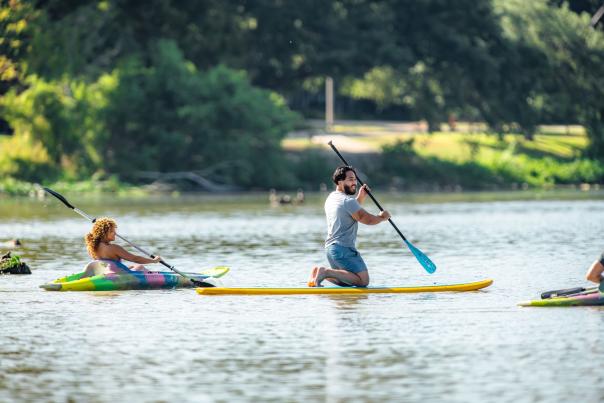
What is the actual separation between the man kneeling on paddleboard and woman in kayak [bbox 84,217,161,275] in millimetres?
2671

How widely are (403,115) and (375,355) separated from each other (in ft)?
326

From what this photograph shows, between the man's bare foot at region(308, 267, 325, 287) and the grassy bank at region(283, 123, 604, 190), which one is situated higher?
the grassy bank at region(283, 123, 604, 190)

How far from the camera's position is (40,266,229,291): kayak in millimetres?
21812

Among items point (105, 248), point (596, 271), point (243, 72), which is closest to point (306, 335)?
point (596, 271)

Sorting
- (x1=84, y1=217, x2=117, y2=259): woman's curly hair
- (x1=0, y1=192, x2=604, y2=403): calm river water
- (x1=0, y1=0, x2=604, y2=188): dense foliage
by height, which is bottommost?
(x1=0, y1=192, x2=604, y2=403): calm river water

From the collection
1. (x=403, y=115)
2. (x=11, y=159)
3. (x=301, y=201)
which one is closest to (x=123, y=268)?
(x=301, y=201)

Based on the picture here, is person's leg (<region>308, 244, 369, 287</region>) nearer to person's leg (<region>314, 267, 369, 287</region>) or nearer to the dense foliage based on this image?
person's leg (<region>314, 267, 369, 287</region>)

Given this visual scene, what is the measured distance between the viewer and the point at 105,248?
72.2ft

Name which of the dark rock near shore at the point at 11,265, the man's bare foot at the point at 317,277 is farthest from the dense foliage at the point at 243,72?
the man's bare foot at the point at 317,277

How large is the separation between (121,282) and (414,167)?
54.8m

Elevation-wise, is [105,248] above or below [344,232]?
below

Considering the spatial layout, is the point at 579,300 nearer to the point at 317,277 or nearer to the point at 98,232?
the point at 317,277

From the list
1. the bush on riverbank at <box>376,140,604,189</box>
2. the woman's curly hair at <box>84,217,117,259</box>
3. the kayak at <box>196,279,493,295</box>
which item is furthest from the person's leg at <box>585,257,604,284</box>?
the bush on riverbank at <box>376,140,604,189</box>

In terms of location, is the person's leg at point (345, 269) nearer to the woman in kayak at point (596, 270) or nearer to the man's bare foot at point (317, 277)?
the man's bare foot at point (317, 277)
